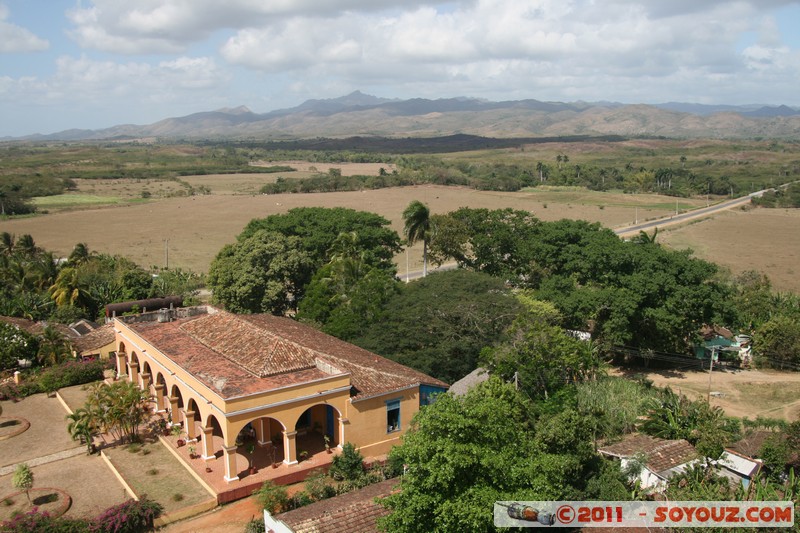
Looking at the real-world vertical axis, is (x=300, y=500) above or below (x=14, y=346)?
below

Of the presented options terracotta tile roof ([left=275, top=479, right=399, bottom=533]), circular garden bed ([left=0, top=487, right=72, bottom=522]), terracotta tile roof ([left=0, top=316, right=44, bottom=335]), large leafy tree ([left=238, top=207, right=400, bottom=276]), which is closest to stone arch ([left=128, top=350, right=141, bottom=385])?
terracotta tile roof ([left=0, top=316, right=44, bottom=335])

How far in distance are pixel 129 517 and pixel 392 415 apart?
28.6 feet

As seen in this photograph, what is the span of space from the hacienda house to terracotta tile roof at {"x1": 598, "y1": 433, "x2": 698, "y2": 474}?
649 cm

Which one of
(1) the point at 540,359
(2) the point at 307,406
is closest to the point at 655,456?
(1) the point at 540,359

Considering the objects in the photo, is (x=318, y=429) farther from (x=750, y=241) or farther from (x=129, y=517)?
(x=750, y=241)

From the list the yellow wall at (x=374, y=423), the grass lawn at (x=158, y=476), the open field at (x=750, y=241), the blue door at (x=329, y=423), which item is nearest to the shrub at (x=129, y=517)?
the grass lawn at (x=158, y=476)

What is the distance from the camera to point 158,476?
2009 centimetres

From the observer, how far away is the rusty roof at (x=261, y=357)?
20.5m

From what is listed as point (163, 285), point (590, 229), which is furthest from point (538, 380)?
point (163, 285)

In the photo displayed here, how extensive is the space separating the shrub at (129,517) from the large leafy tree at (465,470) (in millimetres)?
7095

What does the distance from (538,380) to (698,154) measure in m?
173

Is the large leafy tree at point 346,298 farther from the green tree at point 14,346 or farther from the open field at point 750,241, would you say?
the open field at point 750,241

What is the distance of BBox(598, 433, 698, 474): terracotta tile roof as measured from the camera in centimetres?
1791

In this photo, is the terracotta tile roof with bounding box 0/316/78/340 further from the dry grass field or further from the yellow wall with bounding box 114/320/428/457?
the dry grass field
